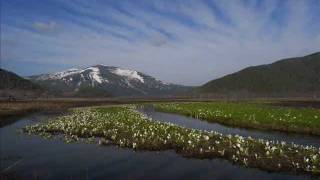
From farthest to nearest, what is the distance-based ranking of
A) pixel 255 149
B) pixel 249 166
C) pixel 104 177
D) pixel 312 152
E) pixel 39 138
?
pixel 39 138 < pixel 255 149 < pixel 312 152 < pixel 249 166 < pixel 104 177

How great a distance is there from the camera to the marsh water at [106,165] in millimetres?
18953

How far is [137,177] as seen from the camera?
61.3ft

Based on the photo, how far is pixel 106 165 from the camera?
2130 cm

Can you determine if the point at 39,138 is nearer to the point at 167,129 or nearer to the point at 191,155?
the point at 167,129

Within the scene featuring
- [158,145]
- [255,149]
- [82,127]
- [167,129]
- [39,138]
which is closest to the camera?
[255,149]

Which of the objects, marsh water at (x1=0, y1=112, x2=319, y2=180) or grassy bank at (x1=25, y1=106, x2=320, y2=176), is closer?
marsh water at (x1=0, y1=112, x2=319, y2=180)

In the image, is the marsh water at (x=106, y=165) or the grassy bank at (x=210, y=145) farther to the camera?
the grassy bank at (x=210, y=145)

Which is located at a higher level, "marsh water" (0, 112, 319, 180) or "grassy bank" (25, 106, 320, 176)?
"grassy bank" (25, 106, 320, 176)

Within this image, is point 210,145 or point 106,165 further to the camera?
point 210,145

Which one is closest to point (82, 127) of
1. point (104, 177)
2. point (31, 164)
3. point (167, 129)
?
point (167, 129)

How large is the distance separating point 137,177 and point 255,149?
8.81 meters

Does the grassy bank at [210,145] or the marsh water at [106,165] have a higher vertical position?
the grassy bank at [210,145]

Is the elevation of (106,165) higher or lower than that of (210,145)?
lower

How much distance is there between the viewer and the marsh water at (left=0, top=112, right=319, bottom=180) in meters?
19.0
